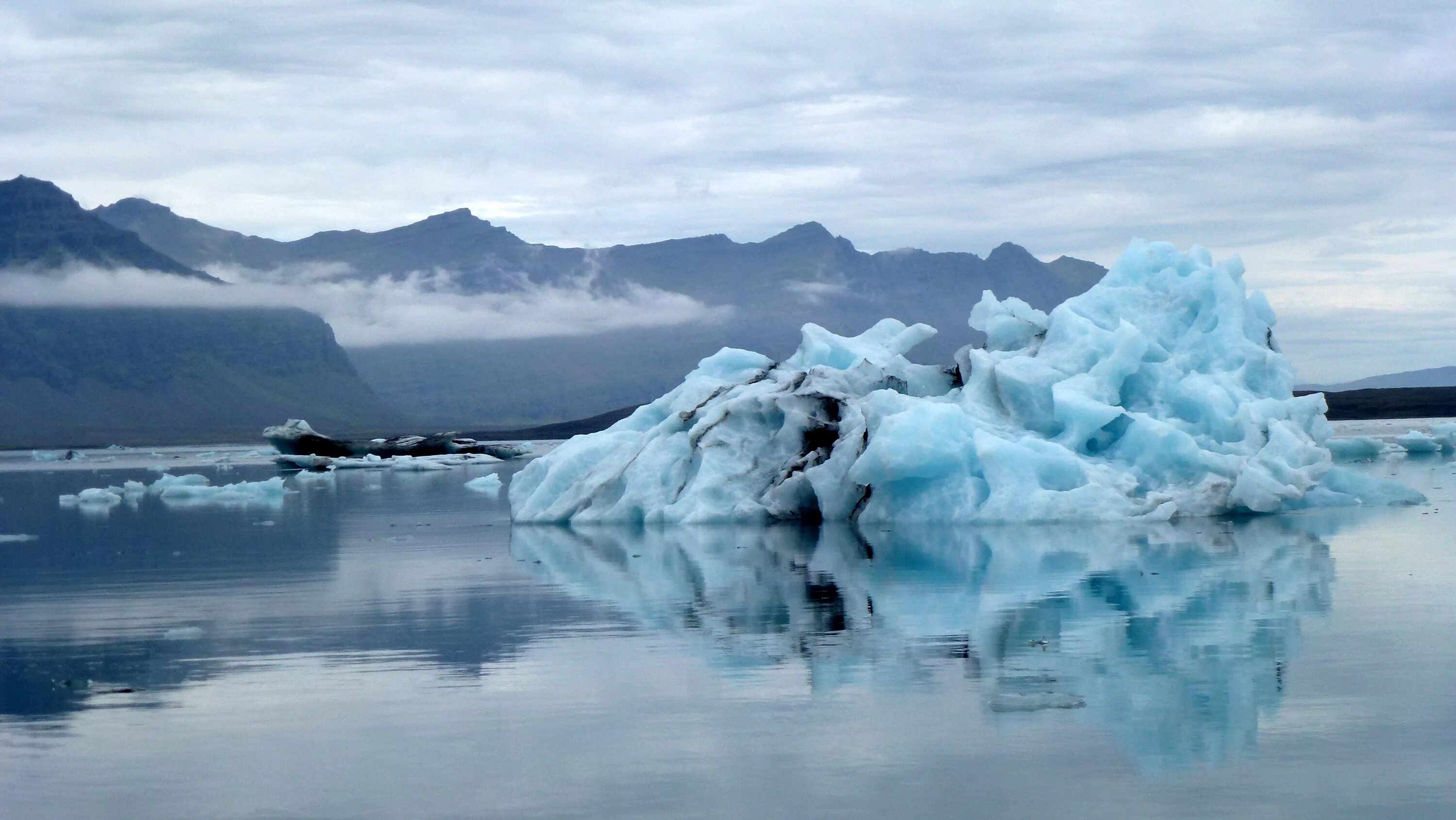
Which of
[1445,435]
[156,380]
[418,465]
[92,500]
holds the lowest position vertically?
[418,465]

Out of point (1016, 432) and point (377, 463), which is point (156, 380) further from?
point (1016, 432)

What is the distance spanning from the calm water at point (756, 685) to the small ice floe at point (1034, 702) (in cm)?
2

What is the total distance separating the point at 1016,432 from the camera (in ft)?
65.9

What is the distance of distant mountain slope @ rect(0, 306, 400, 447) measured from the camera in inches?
6535

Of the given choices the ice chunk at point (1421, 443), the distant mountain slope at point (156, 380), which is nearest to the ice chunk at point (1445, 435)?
the ice chunk at point (1421, 443)

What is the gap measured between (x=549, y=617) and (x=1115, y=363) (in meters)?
11.2

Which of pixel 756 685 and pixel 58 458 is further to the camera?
pixel 58 458

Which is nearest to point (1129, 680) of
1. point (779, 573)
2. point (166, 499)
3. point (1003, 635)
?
point (1003, 635)

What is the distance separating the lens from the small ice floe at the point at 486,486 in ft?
105

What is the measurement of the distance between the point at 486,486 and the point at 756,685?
1017 inches

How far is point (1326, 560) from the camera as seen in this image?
44.7 ft

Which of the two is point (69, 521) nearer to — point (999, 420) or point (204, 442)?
point (999, 420)

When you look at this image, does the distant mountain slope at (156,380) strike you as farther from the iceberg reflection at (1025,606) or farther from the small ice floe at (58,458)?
the iceberg reflection at (1025,606)

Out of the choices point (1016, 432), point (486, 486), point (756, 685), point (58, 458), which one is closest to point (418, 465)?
point (486, 486)
